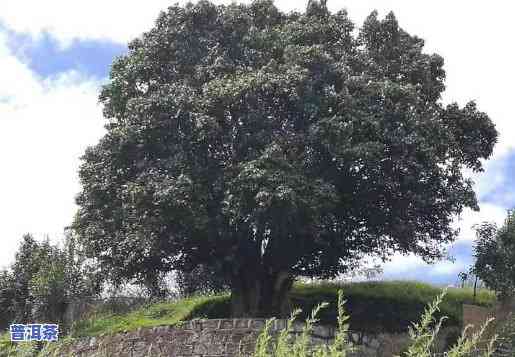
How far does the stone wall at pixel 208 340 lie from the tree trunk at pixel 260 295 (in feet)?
8.91

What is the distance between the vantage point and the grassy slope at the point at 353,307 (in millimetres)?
26531

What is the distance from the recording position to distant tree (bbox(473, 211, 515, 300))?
25.6m

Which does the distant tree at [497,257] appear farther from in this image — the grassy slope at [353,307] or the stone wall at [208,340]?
the stone wall at [208,340]

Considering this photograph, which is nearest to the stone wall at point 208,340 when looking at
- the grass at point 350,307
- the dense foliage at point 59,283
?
the grass at point 350,307

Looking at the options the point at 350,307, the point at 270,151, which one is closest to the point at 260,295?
the point at 350,307

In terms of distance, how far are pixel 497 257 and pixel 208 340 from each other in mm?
10054

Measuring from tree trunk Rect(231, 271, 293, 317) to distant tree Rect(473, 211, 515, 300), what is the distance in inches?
260

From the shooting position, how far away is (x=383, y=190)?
25031mm

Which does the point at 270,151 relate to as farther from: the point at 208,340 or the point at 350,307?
the point at 350,307

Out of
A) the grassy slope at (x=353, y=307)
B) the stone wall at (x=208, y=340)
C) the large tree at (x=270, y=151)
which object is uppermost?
the large tree at (x=270, y=151)

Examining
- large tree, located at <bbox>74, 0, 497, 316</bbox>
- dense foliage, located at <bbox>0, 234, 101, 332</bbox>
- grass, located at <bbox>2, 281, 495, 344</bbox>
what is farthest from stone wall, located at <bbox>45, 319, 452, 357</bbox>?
dense foliage, located at <bbox>0, 234, 101, 332</bbox>

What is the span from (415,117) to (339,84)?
260cm

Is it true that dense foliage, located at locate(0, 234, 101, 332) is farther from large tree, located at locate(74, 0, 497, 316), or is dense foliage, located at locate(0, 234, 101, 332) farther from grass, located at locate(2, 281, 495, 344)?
large tree, located at locate(74, 0, 497, 316)

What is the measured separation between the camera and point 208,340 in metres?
23.2
